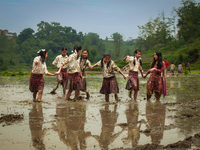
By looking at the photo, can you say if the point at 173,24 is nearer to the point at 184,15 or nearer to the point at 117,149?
the point at 184,15

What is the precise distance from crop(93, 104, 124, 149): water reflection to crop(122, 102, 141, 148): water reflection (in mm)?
202

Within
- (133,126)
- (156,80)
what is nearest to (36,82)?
(156,80)

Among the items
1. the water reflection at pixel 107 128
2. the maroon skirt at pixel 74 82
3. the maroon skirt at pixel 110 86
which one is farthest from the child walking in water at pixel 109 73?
the water reflection at pixel 107 128

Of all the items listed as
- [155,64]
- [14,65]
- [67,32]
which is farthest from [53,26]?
[155,64]

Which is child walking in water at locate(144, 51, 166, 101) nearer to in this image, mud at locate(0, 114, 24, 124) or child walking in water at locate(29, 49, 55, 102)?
child walking in water at locate(29, 49, 55, 102)

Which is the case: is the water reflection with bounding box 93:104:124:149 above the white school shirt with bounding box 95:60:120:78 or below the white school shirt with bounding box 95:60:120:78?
below

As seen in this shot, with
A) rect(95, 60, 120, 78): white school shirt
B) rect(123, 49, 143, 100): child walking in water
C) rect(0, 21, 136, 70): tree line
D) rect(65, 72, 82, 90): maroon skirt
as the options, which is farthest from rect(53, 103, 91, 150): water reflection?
rect(0, 21, 136, 70): tree line

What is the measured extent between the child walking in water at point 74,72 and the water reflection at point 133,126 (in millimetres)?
2270

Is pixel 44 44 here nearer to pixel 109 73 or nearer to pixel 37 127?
pixel 109 73

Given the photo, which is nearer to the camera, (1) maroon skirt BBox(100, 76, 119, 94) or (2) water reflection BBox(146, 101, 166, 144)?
(2) water reflection BBox(146, 101, 166, 144)

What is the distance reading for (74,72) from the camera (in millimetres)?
8086

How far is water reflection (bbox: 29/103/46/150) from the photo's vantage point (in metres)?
3.69

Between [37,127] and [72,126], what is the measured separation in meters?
0.65

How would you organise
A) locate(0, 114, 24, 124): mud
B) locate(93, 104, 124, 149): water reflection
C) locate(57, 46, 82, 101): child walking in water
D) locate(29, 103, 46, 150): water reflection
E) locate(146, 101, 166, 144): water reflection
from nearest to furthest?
locate(29, 103, 46, 150): water reflection → locate(93, 104, 124, 149): water reflection → locate(146, 101, 166, 144): water reflection → locate(0, 114, 24, 124): mud → locate(57, 46, 82, 101): child walking in water
